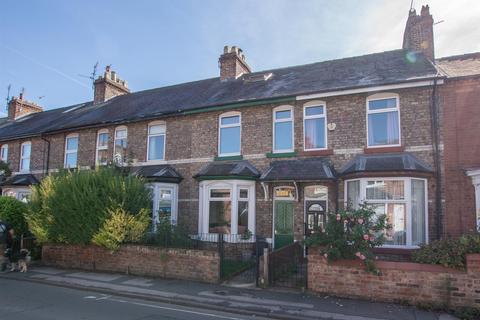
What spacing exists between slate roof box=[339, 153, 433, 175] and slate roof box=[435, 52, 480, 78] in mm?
3138

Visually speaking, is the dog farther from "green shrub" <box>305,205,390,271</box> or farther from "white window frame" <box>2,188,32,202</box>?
"green shrub" <box>305,205,390,271</box>

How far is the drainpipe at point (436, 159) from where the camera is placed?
447 inches

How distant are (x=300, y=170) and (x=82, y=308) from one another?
7967 millimetres

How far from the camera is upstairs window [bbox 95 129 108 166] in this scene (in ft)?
59.8

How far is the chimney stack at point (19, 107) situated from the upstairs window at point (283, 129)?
22.7 metres

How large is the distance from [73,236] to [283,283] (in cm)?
720

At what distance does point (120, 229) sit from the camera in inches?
460

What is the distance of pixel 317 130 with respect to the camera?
540 inches

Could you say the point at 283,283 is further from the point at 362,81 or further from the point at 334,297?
the point at 362,81

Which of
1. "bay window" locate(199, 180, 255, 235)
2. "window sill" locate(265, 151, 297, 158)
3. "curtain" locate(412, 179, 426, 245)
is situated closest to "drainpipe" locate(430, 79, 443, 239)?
"curtain" locate(412, 179, 426, 245)

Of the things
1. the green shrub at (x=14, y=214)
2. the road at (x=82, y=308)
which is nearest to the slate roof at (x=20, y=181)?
the green shrub at (x=14, y=214)

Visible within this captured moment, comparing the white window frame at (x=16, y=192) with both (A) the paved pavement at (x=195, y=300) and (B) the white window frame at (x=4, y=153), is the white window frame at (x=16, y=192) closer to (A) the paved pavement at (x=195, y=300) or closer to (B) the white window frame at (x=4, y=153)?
(B) the white window frame at (x=4, y=153)

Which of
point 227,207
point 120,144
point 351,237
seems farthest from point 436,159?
point 120,144

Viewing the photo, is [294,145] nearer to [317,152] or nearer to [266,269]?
[317,152]
